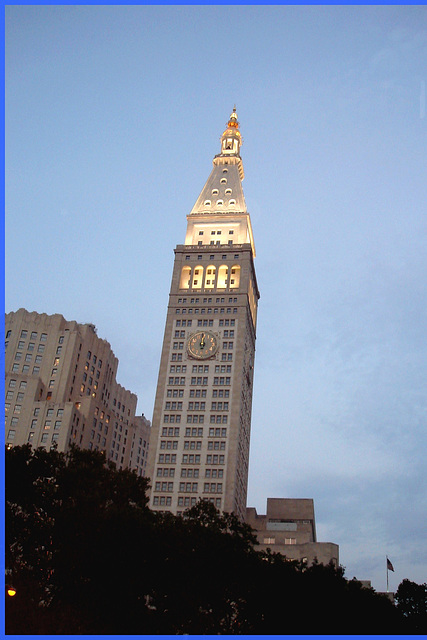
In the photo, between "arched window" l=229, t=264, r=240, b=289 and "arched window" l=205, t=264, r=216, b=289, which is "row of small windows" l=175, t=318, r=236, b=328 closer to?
"arched window" l=205, t=264, r=216, b=289

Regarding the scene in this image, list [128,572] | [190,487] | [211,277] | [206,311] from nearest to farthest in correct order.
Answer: [128,572]
[190,487]
[206,311]
[211,277]

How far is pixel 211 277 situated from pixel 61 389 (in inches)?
1622

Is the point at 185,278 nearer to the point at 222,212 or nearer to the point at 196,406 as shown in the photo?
the point at 222,212

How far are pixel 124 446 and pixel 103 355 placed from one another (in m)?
23.1

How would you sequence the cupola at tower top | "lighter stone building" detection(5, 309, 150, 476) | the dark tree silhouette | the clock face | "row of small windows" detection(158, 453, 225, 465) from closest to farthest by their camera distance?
the dark tree silhouette, "row of small windows" detection(158, 453, 225, 465), the clock face, "lighter stone building" detection(5, 309, 150, 476), the cupola at tower top

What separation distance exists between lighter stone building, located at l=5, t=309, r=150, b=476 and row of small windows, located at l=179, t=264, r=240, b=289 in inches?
1314

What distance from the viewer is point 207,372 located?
12256 centimetres

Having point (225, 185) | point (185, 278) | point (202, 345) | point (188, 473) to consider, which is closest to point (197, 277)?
point (185, 278)

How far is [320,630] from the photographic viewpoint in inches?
2270

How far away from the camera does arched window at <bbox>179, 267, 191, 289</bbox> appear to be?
13350 cm

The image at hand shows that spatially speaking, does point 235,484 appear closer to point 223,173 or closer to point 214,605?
point 214,605

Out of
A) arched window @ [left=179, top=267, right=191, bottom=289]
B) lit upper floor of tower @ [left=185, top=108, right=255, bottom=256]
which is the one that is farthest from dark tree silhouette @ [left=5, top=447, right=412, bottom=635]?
lit upper floor of tower @ [left=185, top=108, right=255, bottom=256]

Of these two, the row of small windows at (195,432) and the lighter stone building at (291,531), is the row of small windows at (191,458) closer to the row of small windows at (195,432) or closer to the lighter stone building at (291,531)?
the row of small windows at (195,432)

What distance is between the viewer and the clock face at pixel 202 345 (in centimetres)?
12388
